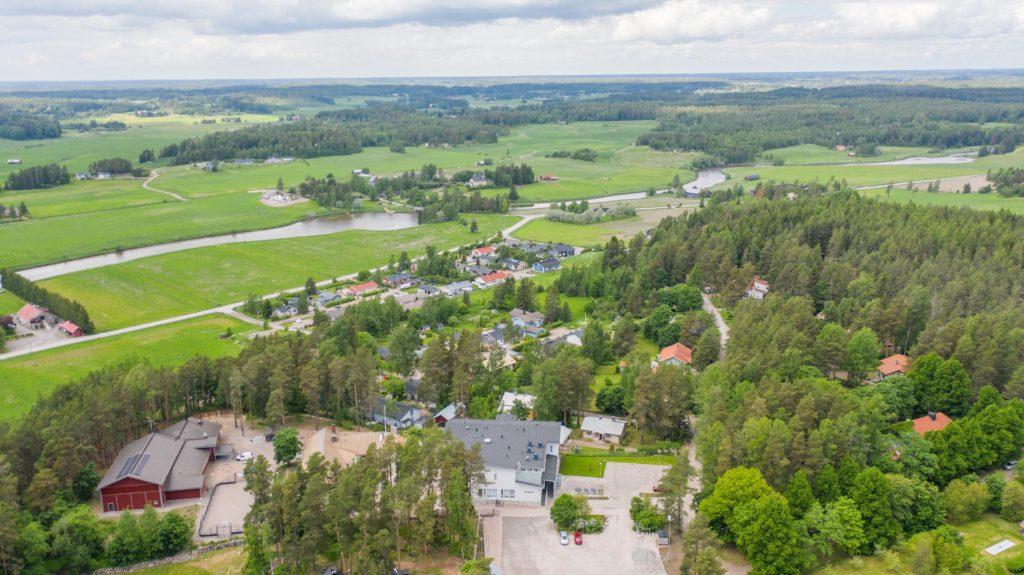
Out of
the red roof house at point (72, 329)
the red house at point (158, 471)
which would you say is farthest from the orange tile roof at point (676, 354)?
the red roof house at point (72, 329)

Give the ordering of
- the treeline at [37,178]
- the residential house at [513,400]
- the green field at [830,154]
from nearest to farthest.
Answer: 1. the residential house at [513,400]
2. the treeline at [37,178]
3. the green field at [830,154]

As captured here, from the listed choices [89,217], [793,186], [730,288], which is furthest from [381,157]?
[730,288]

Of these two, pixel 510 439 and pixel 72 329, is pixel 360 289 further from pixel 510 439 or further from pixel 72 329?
pixel 510 439

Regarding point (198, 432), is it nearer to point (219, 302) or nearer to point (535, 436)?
point (535, 436)

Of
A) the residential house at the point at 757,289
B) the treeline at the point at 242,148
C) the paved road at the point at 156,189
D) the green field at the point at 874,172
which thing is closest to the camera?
the residential house at the point at 757,289

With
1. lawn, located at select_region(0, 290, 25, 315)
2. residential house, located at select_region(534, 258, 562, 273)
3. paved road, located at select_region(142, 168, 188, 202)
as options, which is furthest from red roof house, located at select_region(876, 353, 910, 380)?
paved road, located at select_region(142, 168, 188, 202)

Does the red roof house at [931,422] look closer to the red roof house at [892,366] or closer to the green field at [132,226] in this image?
the red roof house at [892,366]

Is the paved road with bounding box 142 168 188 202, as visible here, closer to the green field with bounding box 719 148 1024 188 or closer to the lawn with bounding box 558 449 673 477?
the green field with bounding box 719 148 1024 188

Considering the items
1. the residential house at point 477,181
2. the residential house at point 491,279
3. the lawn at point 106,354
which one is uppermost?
the residential house at point 477,181
